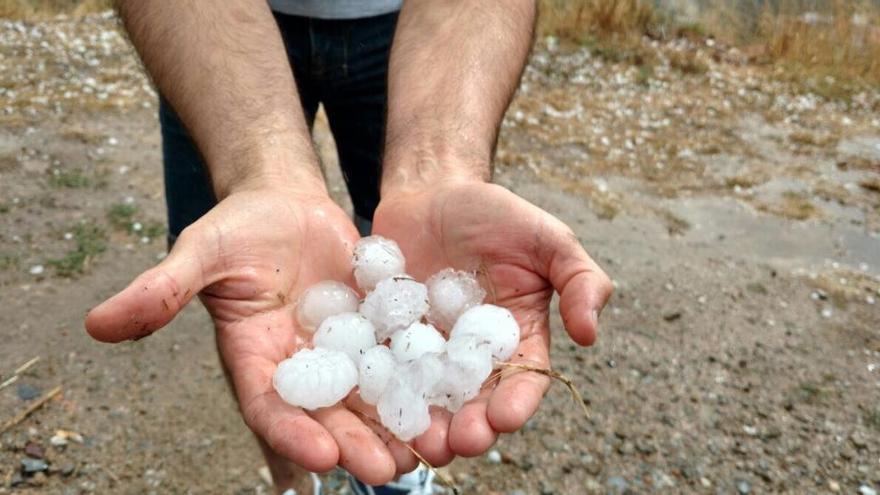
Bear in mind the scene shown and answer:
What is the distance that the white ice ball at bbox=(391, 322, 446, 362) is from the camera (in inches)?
57.0

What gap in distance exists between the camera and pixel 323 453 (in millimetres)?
1161

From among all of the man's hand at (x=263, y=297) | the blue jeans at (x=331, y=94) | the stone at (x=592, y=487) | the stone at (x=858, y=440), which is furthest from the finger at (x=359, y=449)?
the stone at (x=858, y=440)

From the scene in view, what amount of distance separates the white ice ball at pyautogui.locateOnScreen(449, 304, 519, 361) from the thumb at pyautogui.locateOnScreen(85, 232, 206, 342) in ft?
1.56

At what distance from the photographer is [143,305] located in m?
1.18

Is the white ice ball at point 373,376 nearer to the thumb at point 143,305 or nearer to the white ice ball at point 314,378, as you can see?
the white ice ball at point 314,378

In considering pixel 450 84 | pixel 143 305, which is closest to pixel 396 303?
pixel 143 305

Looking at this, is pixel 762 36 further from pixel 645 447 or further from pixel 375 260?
pixel 375 260

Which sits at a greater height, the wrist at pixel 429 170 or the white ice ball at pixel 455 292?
the wrist at pixel 429 170

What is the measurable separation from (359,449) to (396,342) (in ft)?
1.02

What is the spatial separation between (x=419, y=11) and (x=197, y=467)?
127 cm

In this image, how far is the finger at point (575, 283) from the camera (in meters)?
1.24

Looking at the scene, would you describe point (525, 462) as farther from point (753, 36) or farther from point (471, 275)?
point (753, 36)

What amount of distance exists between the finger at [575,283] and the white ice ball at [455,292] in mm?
158

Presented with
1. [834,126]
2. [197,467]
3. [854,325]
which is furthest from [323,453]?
[834,126]
